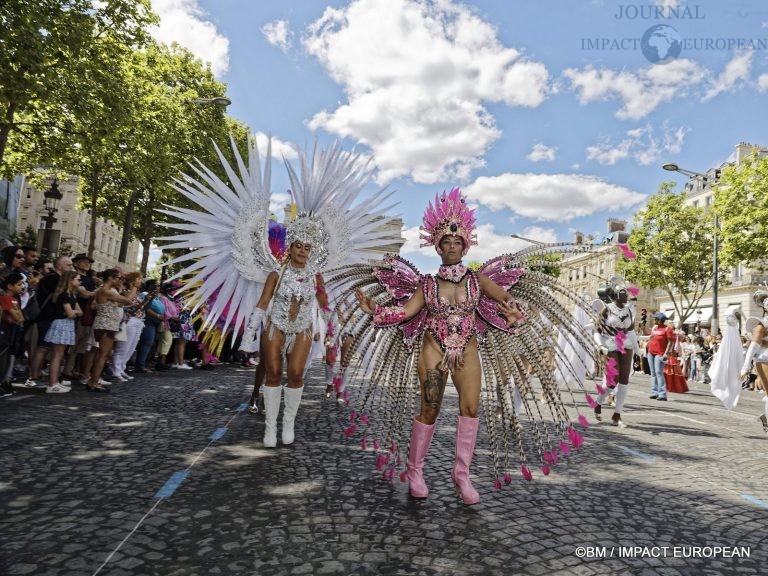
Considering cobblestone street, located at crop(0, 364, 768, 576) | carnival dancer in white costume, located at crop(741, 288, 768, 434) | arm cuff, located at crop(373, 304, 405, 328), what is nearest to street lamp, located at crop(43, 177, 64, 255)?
cobblestone street, located at crop(0, 364, 768, 576)

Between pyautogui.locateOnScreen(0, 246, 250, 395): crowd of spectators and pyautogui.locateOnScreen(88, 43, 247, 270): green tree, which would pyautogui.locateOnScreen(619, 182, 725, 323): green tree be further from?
pyautogui.locateOnScreen(0, 246, 250, 395): crowd of spectators

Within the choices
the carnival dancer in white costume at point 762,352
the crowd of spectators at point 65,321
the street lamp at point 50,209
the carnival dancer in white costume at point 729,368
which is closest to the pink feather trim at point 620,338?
the carnival dancer in white costume at point 762,352

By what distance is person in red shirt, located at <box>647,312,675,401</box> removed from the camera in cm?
1299

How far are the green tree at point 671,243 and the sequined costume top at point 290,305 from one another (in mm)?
34586

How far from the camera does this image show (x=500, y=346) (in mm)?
4371

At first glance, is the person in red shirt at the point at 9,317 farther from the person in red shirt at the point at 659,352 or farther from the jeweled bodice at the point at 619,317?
the person in red shirt at the point at 659,352

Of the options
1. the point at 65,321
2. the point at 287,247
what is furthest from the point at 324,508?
the point at 65,321

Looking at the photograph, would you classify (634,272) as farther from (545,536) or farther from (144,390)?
(545,536)

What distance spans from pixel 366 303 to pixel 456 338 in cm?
74

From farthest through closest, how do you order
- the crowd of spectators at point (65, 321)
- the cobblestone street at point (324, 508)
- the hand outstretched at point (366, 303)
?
the crowd of spectators at point (65, 321) → the hand outstretched at point (366, 303) → the cobblestone street at point (324, 508)

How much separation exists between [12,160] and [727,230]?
2925 cm

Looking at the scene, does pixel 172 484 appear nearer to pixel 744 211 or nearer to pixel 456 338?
pixel 456 338

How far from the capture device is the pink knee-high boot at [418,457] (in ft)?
13.0

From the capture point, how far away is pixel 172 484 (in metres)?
3.95
